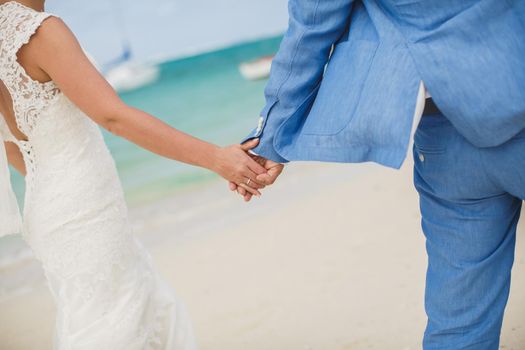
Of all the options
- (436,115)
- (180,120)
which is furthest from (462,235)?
(180,120)

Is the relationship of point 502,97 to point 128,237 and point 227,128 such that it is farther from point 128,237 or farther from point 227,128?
point 227,128

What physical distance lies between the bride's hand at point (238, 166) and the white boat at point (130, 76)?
2103 cm

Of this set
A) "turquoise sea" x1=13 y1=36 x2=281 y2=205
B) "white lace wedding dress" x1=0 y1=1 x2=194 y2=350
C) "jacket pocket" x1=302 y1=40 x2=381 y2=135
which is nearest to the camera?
"jacket pocket" x1=302 y1=40 x2=381 y2=135

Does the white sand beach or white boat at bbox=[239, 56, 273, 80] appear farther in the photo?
white boat at bbox=[239, 56, 273, 80]

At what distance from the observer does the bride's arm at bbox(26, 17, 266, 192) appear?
209 cm

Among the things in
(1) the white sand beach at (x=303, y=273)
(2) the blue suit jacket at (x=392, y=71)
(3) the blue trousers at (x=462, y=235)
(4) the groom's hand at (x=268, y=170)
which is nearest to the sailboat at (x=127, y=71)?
(1) the white sand beach at (x=303, y=273)

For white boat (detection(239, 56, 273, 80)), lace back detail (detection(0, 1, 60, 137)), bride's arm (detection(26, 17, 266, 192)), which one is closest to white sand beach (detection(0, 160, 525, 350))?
bride's arm (detection(26, 17, 266, 192))

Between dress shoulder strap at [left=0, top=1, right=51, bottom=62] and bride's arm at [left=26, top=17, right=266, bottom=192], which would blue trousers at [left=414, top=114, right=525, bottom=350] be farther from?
dress shoulder strap at [left=0, top=1, right=51, bottom=62]

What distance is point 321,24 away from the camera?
1927mm

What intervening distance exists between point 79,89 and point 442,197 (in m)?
1.12

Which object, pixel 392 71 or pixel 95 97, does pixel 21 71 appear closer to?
pixel 95 97

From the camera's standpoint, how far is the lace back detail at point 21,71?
2.09m

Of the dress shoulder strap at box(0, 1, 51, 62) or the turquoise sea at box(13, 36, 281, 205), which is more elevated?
the dress shoulder strap at box(0, 1, 51, 62)

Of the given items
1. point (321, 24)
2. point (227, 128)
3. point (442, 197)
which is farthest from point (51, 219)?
point (227, 128)
